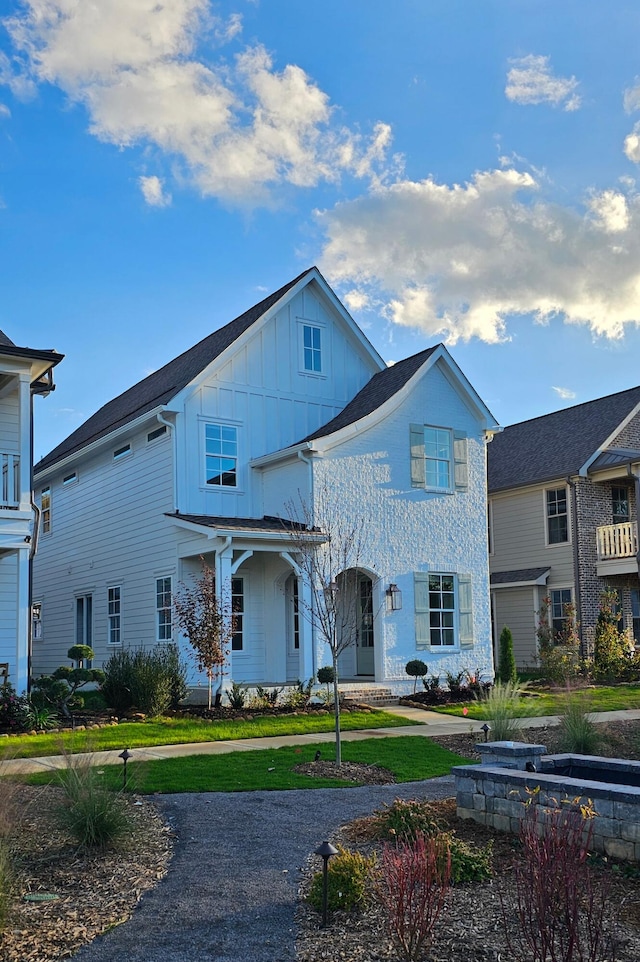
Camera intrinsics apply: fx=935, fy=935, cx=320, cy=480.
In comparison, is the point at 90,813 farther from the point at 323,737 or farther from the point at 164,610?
the point at 164,610

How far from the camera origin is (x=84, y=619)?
2439cm

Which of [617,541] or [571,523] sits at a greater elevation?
[571,523]

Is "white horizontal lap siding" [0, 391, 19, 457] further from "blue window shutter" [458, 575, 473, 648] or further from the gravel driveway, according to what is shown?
the gravel driveway

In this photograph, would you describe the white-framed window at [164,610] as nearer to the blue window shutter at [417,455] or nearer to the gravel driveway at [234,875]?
the blue window shutter at [417,455]

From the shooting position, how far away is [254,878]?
6434 millimetres

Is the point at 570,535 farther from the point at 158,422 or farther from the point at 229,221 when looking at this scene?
the point at 229,221

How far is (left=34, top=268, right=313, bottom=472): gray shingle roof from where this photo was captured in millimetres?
21156

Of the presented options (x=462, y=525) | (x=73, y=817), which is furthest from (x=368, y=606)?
(x=73, y=817)

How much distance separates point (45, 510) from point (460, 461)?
1247cm

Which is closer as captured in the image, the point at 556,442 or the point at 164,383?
the point at 164,383

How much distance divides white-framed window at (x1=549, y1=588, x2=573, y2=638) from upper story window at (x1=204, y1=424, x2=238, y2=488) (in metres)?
10.7

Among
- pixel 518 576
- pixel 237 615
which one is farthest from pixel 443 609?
pixel 518 576

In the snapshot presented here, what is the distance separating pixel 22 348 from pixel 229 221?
424cm

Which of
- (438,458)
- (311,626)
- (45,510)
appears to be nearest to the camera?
(311,626)
